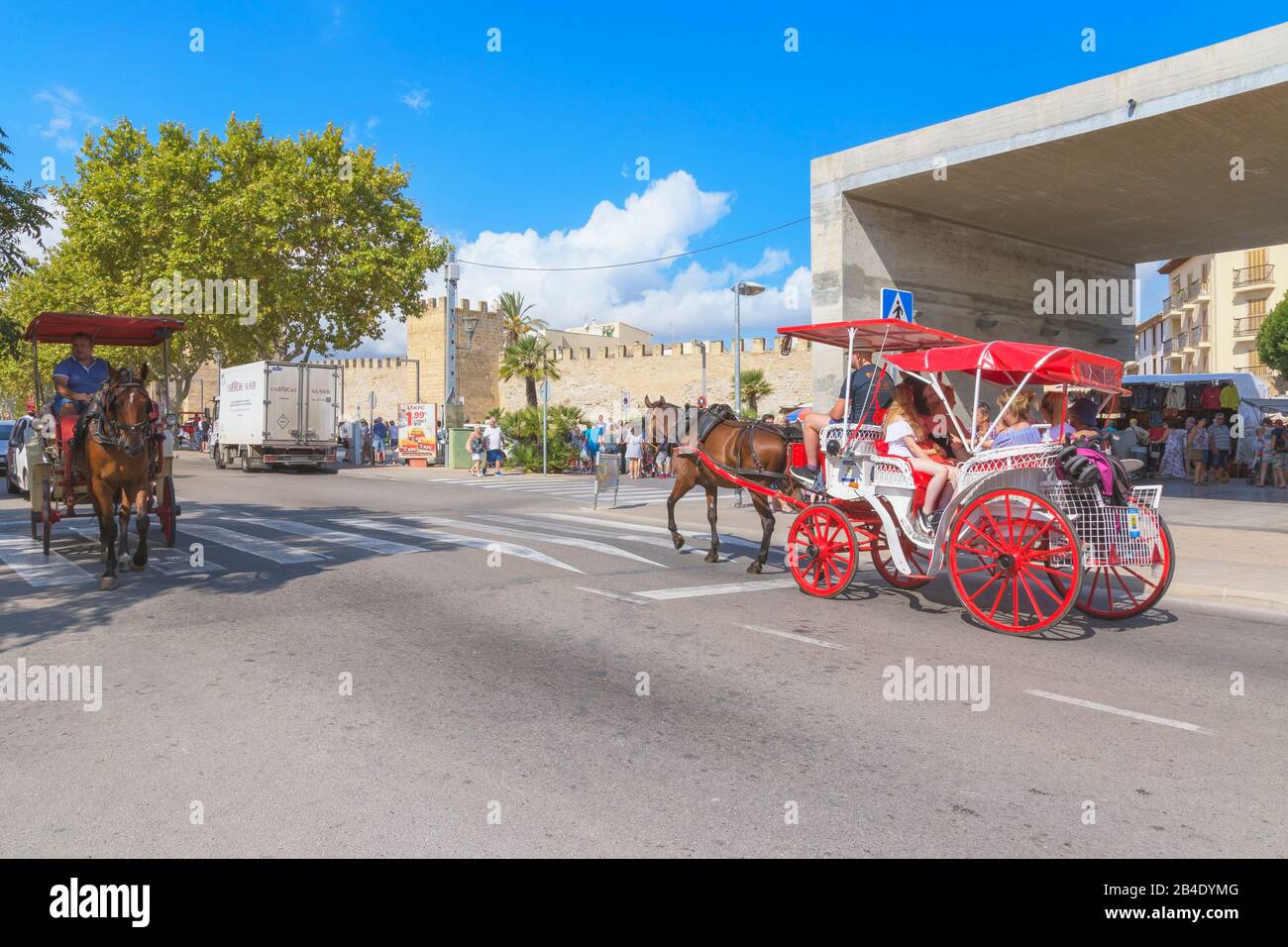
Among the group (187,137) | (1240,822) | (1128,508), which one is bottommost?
(1240,822)

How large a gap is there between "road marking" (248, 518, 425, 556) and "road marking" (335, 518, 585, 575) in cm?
56

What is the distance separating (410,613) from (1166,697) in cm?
537

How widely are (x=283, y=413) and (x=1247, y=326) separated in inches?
2212

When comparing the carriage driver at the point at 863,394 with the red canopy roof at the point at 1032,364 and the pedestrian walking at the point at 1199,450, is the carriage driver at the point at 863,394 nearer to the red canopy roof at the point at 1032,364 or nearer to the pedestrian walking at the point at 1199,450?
the red canopy roof at the point at 1032,364

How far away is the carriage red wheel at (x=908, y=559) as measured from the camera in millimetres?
7887

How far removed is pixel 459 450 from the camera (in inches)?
1280

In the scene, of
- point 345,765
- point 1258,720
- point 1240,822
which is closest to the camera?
point 1240,822

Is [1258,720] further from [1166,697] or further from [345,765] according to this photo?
[345,765]

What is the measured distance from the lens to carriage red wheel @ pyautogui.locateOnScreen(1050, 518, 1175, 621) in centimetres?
679

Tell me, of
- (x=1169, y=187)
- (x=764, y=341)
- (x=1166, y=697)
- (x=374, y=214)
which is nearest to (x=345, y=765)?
(x=1166, y=697)

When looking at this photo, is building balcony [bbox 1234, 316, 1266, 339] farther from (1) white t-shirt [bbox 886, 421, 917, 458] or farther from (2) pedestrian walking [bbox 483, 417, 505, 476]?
(1) white t-shirt [bbox 886, 421, 917, 458]

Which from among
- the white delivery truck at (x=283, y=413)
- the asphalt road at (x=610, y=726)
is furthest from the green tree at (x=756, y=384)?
the asphalt road at (x=610, y=726)

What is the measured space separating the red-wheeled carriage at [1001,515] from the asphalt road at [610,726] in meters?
0.41

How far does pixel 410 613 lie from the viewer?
7.51m
